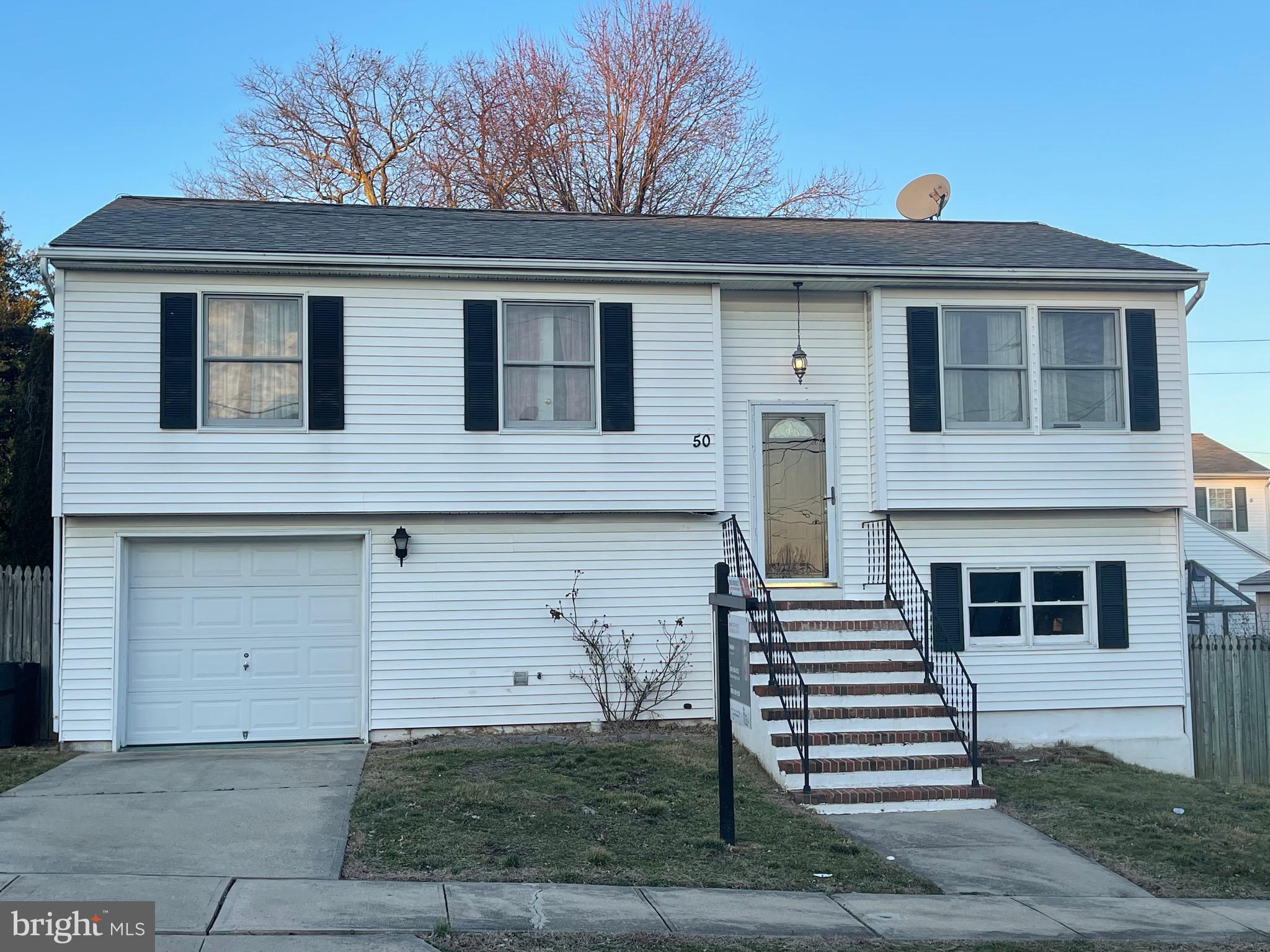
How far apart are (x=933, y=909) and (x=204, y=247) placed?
9.49 meters

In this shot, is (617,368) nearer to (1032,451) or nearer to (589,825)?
(1032,451)

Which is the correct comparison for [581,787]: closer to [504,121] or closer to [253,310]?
[253,310]

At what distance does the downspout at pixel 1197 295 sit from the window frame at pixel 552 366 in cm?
716

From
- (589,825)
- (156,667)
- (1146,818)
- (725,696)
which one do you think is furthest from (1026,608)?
(156,667)

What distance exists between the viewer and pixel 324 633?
1233 centimetres

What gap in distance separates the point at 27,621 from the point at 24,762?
2.43 m

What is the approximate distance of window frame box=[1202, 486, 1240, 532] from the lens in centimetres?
3962

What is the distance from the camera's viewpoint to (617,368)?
1259 cm

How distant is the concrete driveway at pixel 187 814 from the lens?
750cm

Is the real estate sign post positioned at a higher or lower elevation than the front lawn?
higher

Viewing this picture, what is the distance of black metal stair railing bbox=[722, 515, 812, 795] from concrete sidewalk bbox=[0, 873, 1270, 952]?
2.74 m

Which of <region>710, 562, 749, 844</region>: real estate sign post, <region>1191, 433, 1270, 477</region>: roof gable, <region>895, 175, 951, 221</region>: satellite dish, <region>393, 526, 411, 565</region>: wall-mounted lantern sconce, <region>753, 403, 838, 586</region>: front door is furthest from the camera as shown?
<region>1191, 433, 1270, 477</region>: roof gable

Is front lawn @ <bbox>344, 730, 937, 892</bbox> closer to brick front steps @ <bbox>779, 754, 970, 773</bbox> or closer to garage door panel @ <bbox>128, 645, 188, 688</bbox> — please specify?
brick front steps @ <bbox>779, 754, 970, 773</bbox>

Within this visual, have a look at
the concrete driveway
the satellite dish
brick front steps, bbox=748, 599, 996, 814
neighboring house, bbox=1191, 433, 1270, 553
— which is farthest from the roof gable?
the concrete driveway
